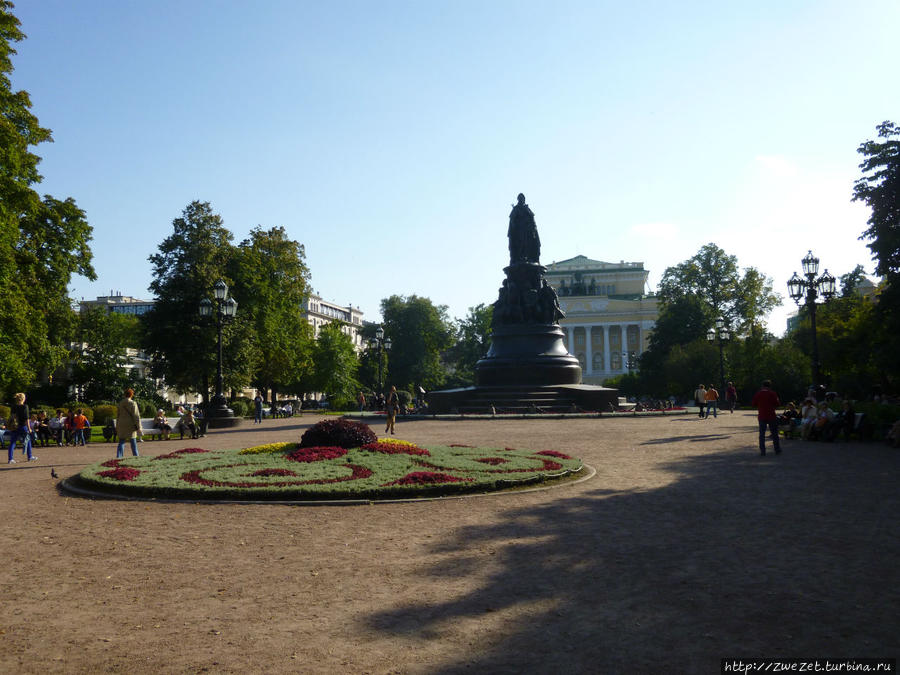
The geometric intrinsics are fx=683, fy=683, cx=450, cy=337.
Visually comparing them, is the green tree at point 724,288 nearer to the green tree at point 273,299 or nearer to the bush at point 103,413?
the green tree at point 273,299

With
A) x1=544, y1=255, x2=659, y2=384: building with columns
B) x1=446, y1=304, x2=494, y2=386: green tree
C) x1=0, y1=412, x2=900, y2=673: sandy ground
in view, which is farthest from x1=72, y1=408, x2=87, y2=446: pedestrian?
x1=544, y1=255, x2=659, y2=384: building with columns

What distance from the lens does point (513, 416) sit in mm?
29641

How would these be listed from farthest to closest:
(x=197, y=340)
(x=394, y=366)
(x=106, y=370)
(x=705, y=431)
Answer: (x=394, y=366) → (x=106, y=370) → (x=197, y=340) → (x=705, y=431)

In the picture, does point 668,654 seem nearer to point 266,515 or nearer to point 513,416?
point 266,515

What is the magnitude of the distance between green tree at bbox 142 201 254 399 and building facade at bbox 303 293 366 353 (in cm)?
8397

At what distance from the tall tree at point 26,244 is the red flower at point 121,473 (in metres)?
16.4

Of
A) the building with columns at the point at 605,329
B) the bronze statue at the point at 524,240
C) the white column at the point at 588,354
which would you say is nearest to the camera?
the bronze statue at the point at 524,240

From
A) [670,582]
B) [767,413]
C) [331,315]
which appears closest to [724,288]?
[767,413]

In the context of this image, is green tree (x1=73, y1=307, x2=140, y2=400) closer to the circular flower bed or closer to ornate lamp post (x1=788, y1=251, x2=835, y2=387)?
the circular flower bed

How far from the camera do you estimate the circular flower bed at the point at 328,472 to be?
10.7 m

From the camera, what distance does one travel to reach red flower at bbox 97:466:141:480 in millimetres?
12063

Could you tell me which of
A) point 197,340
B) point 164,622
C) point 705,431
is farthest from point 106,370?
point 164,622

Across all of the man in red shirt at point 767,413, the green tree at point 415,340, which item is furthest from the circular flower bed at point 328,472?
the green tree at point 415,340

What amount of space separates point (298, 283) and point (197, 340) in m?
16.6
